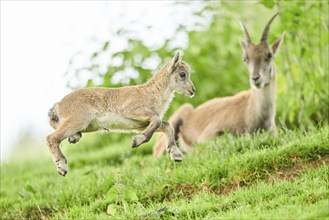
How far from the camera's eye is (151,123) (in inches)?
261

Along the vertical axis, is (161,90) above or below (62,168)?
above

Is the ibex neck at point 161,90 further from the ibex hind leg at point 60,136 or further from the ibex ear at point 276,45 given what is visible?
the ibex ear at point 276,45

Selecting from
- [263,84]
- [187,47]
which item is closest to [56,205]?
[263,84]

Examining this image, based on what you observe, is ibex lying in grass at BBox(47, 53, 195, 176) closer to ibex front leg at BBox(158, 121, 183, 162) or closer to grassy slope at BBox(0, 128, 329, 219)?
ibex front leg at BBox(158, 121, 183, 162)

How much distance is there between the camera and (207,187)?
7.81 m

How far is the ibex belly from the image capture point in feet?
22.1

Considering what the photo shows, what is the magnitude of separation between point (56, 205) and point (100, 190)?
0.54m

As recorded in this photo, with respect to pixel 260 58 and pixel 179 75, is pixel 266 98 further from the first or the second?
pixel 179 75

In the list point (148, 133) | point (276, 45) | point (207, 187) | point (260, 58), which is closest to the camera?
point (148, 133)

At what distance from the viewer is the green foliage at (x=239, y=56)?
10.3m

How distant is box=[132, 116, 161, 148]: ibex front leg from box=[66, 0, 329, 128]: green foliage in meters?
3.09

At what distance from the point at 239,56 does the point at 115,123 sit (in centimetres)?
935

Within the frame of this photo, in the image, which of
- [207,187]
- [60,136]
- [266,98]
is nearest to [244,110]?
[266,98]

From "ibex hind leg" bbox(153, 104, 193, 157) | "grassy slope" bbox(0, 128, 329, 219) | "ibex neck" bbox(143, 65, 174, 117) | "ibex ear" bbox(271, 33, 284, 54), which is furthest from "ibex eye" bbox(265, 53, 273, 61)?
"ibex neck" bbox(143, 65, 174, 117)
